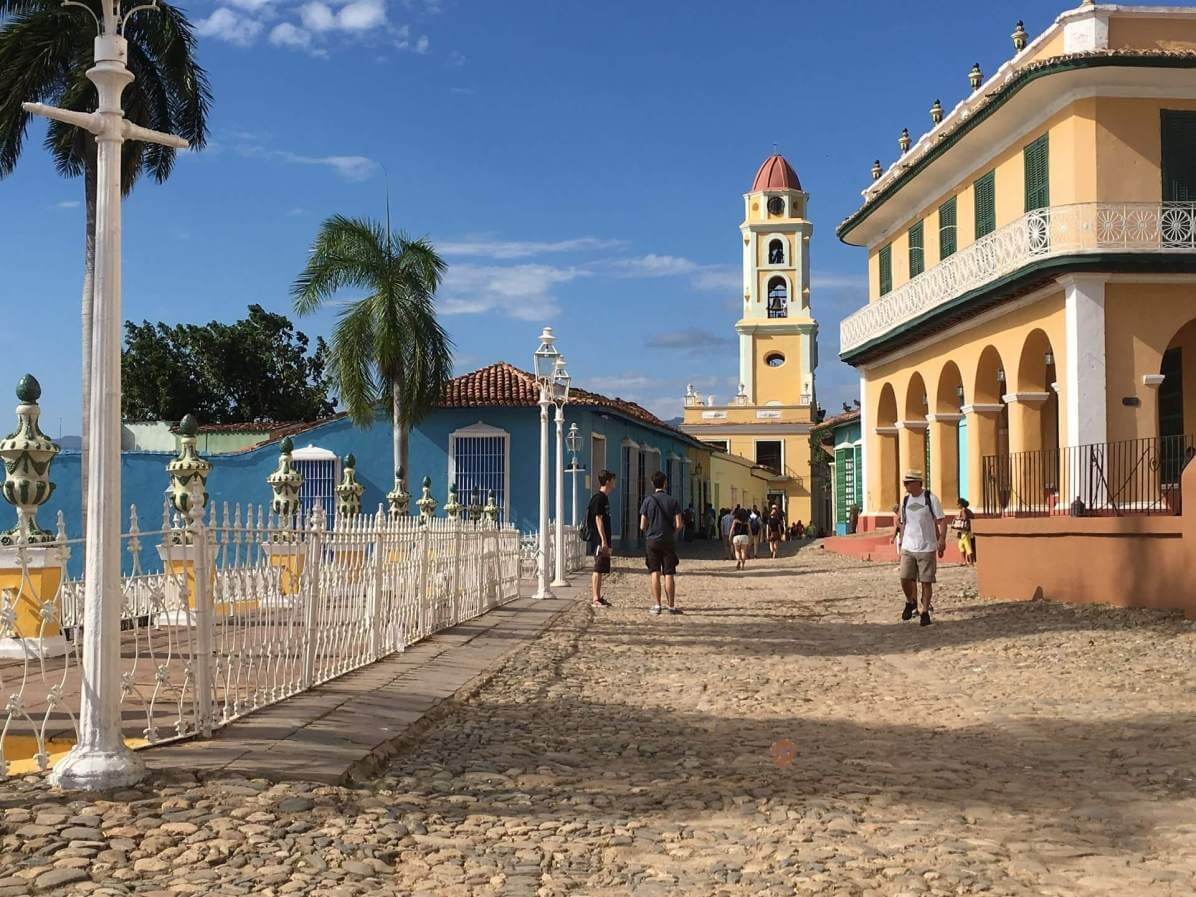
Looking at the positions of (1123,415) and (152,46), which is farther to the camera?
(152,46)

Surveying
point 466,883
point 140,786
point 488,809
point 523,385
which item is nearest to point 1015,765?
point 488,809

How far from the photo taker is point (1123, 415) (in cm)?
1716

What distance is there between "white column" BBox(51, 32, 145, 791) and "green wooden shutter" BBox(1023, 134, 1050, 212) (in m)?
15.6

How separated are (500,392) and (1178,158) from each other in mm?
16512

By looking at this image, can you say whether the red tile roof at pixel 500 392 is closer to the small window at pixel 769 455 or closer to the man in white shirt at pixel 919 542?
the man in white shirt at pixel 919 542

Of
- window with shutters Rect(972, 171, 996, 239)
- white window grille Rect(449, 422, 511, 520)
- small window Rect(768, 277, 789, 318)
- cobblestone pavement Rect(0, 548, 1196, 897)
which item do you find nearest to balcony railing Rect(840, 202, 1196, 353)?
window with shutters Rect(972, 171, 996, 239)

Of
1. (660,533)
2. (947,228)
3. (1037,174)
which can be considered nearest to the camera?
(660,533)

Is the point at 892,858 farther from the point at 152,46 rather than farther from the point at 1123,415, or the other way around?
the point at 152,46

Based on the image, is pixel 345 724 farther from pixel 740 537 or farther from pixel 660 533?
pixel 740 537

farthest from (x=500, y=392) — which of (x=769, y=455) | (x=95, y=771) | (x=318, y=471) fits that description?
(x=769, y=455)

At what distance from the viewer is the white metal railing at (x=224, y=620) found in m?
5.74

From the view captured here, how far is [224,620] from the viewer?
20.8 ft

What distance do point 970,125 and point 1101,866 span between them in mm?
17252

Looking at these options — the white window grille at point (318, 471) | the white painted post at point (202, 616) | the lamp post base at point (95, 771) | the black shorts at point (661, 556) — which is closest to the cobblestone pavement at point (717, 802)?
the lamp post base at point (95, 771)
